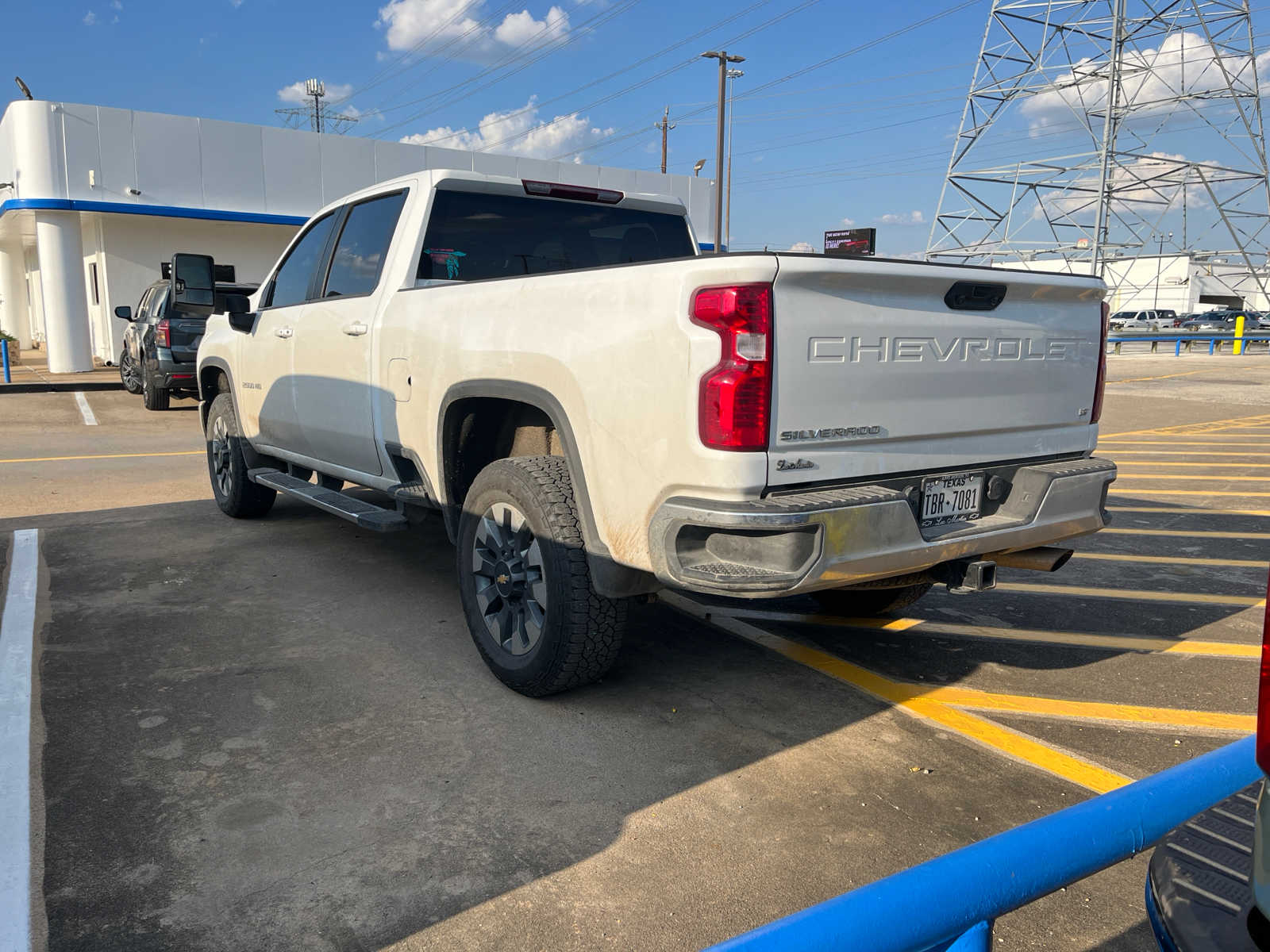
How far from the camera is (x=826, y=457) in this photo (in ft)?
10.1

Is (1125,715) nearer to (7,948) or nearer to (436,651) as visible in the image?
(436,651)

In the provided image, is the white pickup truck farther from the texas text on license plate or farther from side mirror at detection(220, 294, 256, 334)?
side mirror at detection(220, 294, 256, 334)

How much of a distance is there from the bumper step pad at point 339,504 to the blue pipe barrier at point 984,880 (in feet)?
11.3

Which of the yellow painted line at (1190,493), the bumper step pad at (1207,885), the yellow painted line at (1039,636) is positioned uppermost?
the bumper step pad at (1207,885)

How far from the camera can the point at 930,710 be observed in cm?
381

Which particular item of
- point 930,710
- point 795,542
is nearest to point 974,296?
point 795,542

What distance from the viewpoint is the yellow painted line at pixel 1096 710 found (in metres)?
3.71

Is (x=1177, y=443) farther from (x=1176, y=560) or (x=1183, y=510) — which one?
(x=1176, y=560)

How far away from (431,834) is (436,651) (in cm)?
156

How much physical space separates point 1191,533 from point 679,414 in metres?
5.46

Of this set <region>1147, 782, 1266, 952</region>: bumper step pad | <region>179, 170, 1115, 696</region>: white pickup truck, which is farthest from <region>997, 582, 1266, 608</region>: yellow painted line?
<region>1147, 782, 1266, 952</region>: bumper step pad

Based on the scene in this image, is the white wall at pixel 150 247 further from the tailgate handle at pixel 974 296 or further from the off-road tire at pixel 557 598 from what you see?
the tailgate handle at pixel 974 296

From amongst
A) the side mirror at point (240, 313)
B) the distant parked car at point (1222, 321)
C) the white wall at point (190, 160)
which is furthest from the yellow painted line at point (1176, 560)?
the distant parked car at point (1222, 321)

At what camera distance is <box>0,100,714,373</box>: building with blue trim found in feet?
60.8
